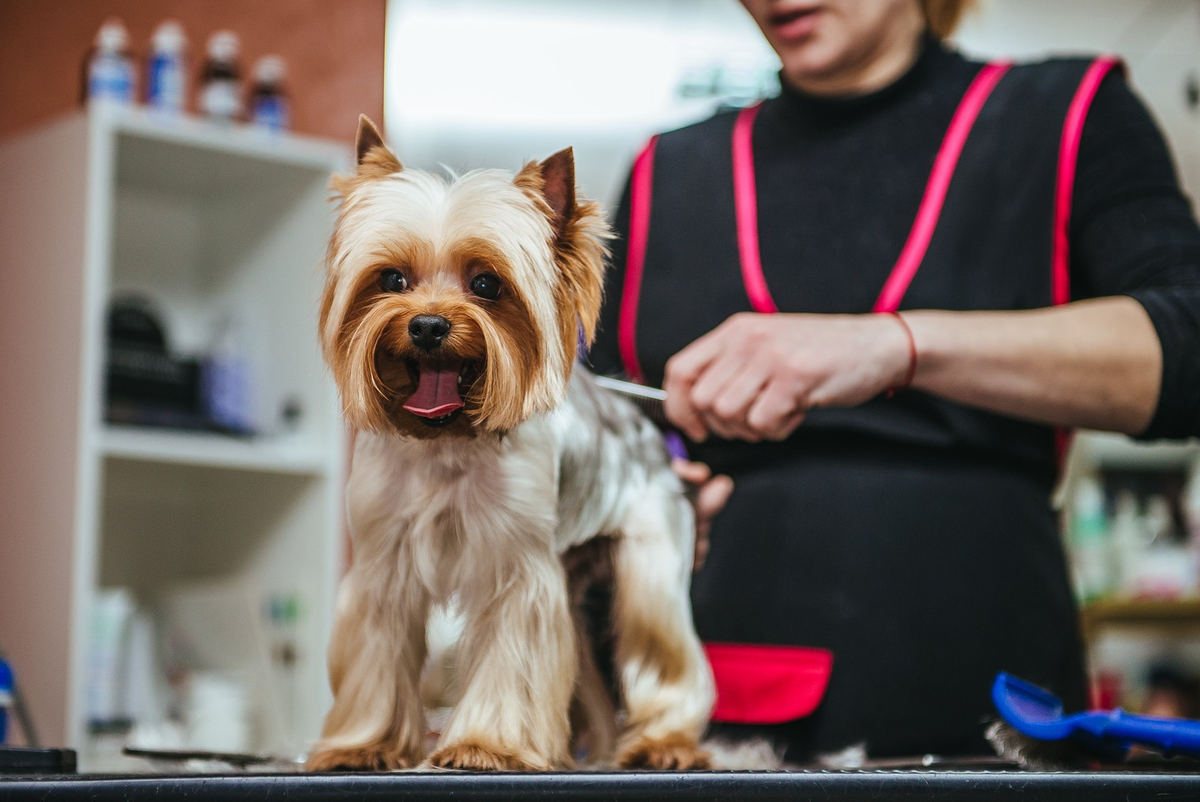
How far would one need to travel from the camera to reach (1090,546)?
155 inches

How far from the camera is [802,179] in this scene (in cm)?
133

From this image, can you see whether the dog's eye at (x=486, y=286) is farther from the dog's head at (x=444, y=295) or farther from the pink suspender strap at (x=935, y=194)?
the pink suspender strap at (x=935, y=194)

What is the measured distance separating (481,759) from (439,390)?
0.22 meters

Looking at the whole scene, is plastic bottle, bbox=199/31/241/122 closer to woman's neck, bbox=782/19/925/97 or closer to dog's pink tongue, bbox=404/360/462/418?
woman's neck, bbox=782/19/925/97

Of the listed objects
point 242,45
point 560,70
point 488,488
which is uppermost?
point 560,70

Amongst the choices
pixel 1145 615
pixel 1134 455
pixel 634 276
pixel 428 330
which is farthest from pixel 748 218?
pixel 1134 455

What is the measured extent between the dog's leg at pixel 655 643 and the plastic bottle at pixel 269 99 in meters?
1.96

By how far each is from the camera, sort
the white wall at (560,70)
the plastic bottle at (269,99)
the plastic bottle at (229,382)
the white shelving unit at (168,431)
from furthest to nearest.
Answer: the white wall at (560,70) < the plastic bottle at (269,99) < the plastic bottle at (229,382) < the white shelving unit at (168,431)

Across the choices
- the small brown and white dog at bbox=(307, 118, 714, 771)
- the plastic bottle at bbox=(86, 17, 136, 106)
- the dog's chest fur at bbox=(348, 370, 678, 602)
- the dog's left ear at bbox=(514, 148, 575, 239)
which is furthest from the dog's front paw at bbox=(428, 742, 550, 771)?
the plastic bottle at bbox=(86, 17, 136, 106)

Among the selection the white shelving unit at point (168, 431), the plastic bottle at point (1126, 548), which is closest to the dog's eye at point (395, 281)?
the white shelving unit at point (168, 431)

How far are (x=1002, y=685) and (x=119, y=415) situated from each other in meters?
1.82

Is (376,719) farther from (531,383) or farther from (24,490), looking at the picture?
(24,490)

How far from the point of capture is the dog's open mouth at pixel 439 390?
2.34ft

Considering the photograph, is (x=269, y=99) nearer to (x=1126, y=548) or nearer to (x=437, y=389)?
(x=437, y=389)
